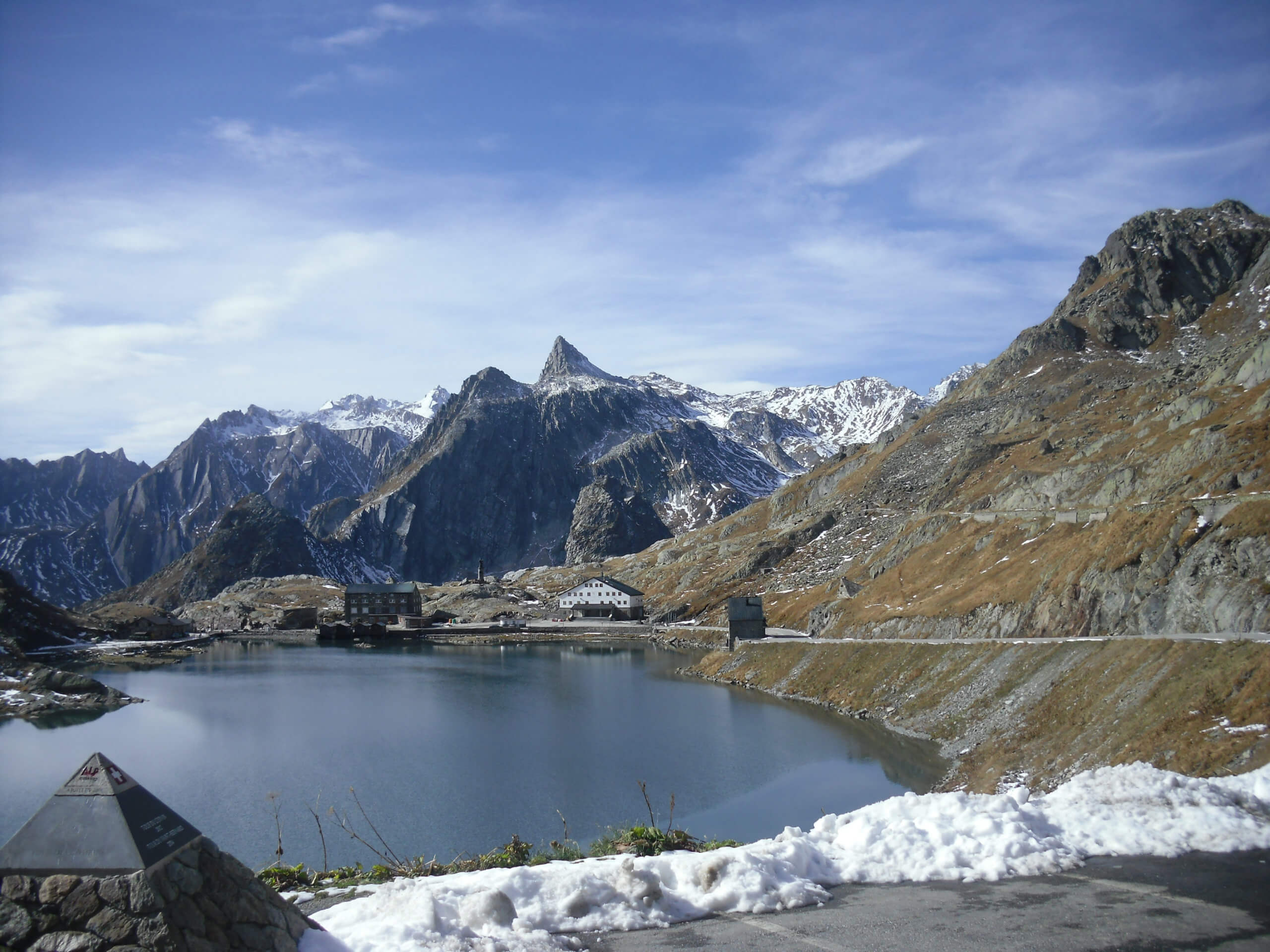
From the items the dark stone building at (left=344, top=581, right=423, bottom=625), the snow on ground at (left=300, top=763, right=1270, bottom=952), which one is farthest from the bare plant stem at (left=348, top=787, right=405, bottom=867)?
the dark stone building at (left=344, top=581, right=423, bottom=625)

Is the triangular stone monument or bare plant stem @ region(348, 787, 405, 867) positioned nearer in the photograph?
the triangular stone monument

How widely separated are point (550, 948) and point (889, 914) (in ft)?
18.0

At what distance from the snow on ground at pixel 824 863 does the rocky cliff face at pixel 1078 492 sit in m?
28.7

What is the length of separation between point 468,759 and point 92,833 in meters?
46.3

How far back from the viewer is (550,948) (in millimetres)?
11734

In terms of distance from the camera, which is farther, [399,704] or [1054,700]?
[399,704]

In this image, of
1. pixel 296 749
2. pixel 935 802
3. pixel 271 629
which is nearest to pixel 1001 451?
pixel 296 749

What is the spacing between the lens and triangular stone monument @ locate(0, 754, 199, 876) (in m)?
9.83

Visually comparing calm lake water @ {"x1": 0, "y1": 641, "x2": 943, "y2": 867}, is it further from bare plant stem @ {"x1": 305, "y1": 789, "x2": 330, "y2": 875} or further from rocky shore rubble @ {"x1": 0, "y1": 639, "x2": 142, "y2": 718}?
rocky shore rubble @ {"x1": 0, "y1": 639, "x2": 142, "y2": 718}

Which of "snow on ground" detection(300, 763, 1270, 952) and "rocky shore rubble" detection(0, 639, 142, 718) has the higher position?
"snow on ground" detection(300, 763, 1270, 952)

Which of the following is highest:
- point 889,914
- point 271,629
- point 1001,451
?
point 1001,451

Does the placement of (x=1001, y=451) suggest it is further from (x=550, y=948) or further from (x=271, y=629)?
(x=271, y=629)

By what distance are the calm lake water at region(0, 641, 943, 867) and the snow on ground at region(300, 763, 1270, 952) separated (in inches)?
344

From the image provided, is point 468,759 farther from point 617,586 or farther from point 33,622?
point 33,622
